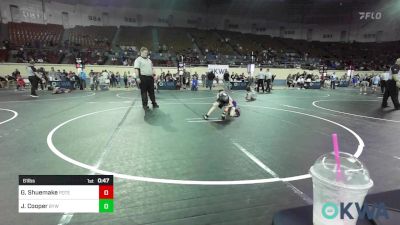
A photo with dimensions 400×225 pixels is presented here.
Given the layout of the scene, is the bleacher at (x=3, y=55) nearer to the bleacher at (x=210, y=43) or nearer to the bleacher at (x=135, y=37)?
the bleacher at (x=135, y=37)

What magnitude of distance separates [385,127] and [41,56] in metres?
28.1

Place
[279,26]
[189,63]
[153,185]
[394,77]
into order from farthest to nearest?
[279,26] < [189,63] < [394,77] < [153,185]

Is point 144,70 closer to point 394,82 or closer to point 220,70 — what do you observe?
point 394,82

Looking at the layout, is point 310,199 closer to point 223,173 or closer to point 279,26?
point 223,173

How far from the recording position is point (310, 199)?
9.86 feet

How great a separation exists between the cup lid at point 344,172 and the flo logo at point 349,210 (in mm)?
118

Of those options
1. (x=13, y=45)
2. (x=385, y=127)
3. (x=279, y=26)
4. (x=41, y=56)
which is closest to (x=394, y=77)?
(x=385, y=127)

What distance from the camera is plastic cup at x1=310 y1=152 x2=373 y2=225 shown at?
1.42 meters

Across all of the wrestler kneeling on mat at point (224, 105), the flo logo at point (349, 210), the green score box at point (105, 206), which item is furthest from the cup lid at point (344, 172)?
the wrestler kneeling on mat at point (224, 105)
